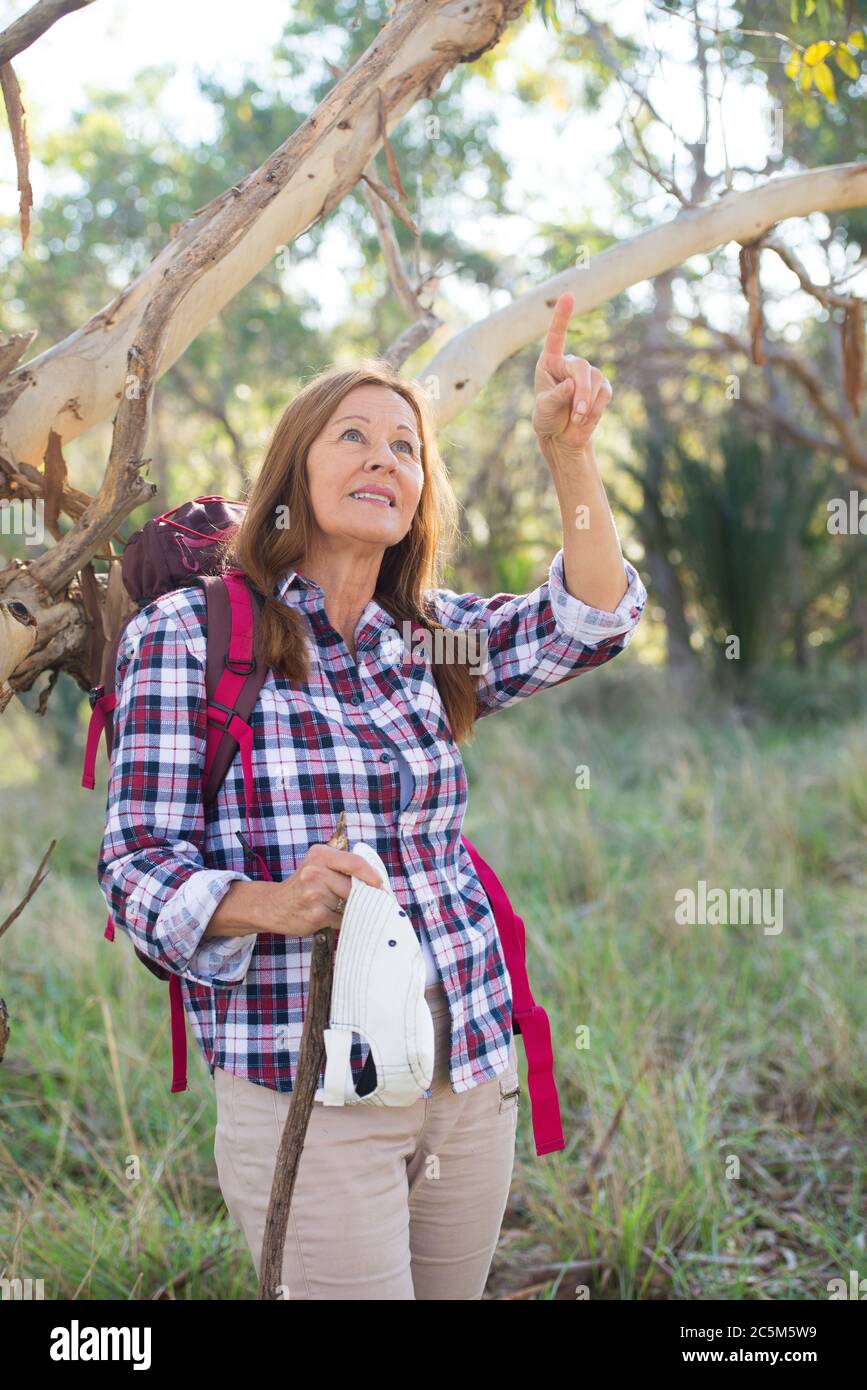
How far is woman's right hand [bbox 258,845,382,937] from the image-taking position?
1.41 meters

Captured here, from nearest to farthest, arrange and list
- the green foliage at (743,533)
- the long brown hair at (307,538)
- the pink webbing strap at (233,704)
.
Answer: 1. the pink webbing strap at (233,704)
2. the long brown hair at (307,538)
3. the green foliage at (743,533)

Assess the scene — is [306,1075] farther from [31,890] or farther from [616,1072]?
[616,1072]

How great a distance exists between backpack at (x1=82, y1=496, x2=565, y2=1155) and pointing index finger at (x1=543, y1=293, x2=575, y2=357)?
545mm

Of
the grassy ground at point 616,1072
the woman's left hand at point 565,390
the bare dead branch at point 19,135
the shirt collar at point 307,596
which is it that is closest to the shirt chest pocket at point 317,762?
the shirt collar at point 307,596

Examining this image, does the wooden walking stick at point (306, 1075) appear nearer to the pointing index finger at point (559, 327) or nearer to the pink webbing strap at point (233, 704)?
the pink webbing strap at point (233, 704)

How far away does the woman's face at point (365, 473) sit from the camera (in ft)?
6.02

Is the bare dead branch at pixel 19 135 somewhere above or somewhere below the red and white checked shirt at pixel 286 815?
above

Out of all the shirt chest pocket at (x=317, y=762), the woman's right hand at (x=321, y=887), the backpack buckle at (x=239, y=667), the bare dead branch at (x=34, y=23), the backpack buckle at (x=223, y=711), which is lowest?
the woman's right hand at (x=321, y=887)

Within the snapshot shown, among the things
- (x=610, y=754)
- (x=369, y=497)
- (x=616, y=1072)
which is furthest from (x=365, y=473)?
(x=610, y=754)

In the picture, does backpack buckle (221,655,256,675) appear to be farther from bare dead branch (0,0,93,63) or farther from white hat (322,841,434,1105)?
bare dead branch (0,0,93,63)

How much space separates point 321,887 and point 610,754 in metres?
6.67

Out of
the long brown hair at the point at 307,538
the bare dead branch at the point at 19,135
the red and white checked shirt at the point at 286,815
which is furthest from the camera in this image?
the bare dead branch at the point at 19,135

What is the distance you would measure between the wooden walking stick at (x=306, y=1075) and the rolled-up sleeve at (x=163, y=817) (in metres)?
0.15

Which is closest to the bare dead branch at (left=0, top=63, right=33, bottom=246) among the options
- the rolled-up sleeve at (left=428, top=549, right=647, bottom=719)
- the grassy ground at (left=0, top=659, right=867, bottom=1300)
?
the rolled-up sleeve at (left=428, top=549, right=647, bottom=719)
